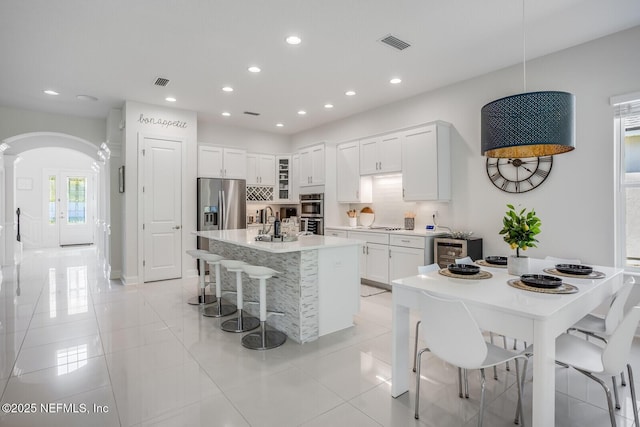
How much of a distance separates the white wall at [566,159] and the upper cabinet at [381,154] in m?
0.80

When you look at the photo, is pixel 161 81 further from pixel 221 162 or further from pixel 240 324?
pixel 240 324

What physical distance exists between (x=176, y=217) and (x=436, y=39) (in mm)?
4893

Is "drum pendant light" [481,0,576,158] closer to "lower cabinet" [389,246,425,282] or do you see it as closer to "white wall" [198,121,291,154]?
"lower cabinet" [389,246,425,282]

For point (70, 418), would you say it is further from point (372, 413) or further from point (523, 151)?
point (523, 151)

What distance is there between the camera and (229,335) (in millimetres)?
3344

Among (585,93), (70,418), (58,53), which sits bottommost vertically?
(70,418)

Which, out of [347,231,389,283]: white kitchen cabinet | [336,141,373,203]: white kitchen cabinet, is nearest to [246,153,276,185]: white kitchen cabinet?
[336,141,373,203]: white kitchen cabinet

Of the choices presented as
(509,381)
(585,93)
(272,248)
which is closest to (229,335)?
(272,248)

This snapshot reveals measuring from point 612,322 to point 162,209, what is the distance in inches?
234

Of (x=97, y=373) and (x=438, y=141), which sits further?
(x=438, y=141)

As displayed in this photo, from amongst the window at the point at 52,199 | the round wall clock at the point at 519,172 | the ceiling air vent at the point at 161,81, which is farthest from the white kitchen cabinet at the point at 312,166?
the window at the point at 52,199

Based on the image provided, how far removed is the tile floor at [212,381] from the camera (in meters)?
2.05

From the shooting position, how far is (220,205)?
6.20m

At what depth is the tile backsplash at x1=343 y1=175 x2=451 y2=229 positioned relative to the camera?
16.1 feet
